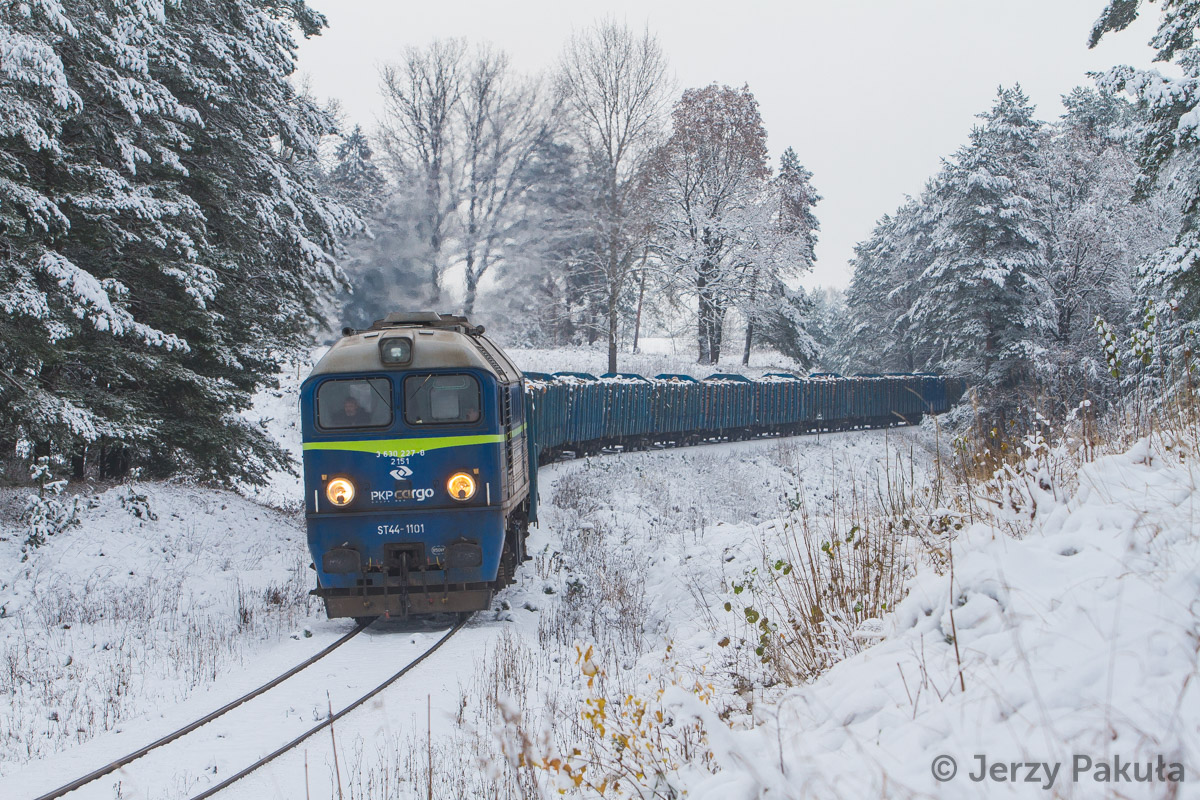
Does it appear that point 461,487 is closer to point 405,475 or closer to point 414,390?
point 405,475

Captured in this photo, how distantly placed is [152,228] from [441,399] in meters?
5.92

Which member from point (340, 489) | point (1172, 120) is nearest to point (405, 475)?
point (340, 489)

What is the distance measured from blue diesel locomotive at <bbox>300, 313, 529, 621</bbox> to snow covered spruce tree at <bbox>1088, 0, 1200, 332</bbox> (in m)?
11.1

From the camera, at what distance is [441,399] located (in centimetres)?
906

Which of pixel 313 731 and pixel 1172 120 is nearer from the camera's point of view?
pixel 313 731

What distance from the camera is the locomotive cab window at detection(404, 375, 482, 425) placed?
902cm

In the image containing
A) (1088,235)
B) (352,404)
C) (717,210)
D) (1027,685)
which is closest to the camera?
(1027,685)

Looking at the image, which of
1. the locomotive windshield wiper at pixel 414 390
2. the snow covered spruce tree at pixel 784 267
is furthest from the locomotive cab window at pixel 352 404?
the snow covered spruce tree at pixel 784 267

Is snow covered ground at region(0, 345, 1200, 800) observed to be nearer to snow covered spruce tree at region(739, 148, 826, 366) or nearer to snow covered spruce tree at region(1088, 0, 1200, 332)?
A: snow covered spruce tree at region(1088, 0, 1200, 332)

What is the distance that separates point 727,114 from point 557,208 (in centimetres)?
999

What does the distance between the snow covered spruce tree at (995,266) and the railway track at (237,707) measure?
25728 millimetres

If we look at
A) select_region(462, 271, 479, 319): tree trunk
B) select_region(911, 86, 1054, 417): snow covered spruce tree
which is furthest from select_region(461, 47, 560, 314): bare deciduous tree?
select_region(911, 86, 1054, 417): snow covered spruce tree

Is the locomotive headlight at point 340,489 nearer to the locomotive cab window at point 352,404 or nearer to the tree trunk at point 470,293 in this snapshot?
the locomotive cab window at point 352,404

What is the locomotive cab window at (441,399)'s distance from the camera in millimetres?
9016
